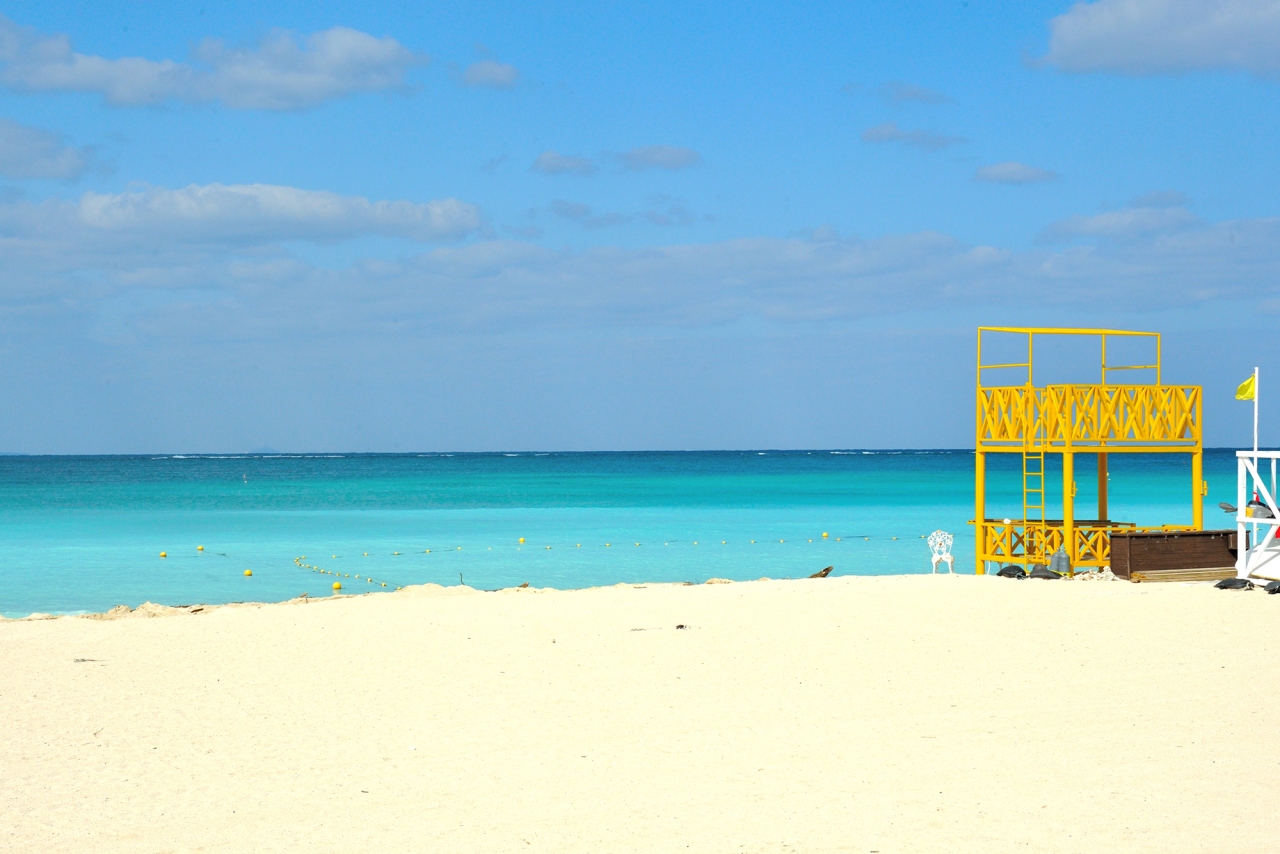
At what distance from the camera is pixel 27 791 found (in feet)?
23.9

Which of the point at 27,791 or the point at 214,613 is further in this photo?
the point at 214,613

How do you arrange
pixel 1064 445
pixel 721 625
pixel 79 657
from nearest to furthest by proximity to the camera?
pixel 79 657
pixel 721 625
pixel 1064 445

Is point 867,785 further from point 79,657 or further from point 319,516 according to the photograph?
point 319,516

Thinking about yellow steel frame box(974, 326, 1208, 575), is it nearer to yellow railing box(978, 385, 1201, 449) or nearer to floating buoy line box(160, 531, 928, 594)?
yellow railing box(978, 385, 1201, 449)

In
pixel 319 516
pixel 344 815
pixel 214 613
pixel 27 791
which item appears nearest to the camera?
pixel 344 815

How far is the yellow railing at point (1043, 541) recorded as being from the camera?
18.9m

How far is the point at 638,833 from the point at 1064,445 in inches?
584

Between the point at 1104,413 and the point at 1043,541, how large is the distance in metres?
2.29

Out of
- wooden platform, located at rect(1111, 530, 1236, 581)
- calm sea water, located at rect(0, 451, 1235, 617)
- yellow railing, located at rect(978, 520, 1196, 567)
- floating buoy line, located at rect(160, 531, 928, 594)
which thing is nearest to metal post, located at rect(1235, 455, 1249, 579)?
wooden platform, located at rect(1111, 530, 1236, 581)

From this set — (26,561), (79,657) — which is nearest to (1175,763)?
(79,657)

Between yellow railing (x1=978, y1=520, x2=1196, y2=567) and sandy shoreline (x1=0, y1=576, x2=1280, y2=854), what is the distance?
158 inches

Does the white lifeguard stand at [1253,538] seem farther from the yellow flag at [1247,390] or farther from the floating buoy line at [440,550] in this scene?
the floating buoy line at [440,550]

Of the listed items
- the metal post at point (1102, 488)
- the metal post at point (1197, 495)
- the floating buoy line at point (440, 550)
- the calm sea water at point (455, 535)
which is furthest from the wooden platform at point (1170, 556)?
the floating buoy line at point (440, 550)

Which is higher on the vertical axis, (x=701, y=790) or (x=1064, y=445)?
(x=1064, y=445)
